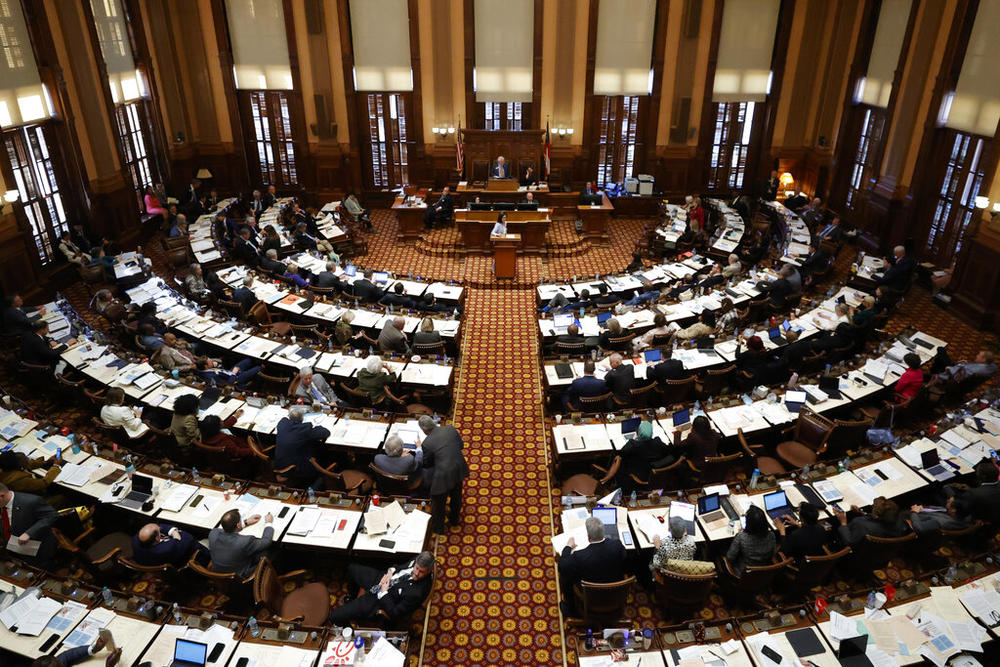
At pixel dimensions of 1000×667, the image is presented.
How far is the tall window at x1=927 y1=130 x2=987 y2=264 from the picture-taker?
13.7 meters

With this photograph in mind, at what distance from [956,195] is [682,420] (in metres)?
10.5

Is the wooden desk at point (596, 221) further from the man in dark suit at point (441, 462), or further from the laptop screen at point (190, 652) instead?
the laptop screen at point (190, 652)

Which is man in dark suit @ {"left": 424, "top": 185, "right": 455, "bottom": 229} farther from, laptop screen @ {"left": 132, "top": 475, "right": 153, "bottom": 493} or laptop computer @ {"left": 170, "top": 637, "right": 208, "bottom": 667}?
laptop computer @ {"left": 170, "top": 637, "right": 208, "bottom": 667}

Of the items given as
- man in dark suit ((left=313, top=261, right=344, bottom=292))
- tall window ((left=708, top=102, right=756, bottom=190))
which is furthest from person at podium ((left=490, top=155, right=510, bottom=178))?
man in dark suit ((left=313, top=261, right=344, bottom=292))

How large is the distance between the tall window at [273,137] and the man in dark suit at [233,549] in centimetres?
1739

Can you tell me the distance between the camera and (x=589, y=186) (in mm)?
19500

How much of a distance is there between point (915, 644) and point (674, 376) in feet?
15.5

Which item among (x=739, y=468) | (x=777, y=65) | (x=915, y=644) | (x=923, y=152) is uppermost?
(x=777, y=65)

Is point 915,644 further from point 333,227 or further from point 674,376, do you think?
point 333,227

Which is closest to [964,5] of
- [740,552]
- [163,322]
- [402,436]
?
[740,552]

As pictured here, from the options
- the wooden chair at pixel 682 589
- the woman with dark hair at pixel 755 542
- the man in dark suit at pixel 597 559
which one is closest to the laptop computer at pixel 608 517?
the man in dark suit at pixel 597 559

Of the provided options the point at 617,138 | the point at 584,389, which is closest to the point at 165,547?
the point at 584,389

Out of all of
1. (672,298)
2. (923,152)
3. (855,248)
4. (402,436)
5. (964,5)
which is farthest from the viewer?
(855,248)

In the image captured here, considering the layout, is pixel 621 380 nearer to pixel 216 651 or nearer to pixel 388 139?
pixel 216 651
